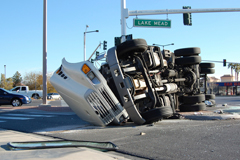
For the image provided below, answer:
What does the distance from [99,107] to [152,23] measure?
1083 centimetres

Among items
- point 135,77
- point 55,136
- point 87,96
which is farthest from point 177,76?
point 55,136

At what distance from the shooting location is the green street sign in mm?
15328

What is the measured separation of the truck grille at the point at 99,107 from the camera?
587 cm

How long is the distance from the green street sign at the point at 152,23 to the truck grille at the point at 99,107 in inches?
400

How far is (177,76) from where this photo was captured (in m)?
9.66

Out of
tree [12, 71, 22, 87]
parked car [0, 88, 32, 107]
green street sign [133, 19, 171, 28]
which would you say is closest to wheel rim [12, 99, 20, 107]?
parked car [0, 88, 32, 107]

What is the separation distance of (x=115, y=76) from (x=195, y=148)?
274cm

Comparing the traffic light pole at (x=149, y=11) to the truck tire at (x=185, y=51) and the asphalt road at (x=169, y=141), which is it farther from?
the asphalt road at (x=169, y=141)

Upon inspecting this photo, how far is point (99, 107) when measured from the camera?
5988 mm

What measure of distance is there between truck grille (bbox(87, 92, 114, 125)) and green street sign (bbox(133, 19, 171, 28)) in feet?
33.3

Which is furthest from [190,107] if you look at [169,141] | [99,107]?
[169,141]

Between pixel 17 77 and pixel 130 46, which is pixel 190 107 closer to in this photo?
pixel 130 46

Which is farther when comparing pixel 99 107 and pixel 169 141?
pixel 99 107

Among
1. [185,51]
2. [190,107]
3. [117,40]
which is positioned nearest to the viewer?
[190,107]
